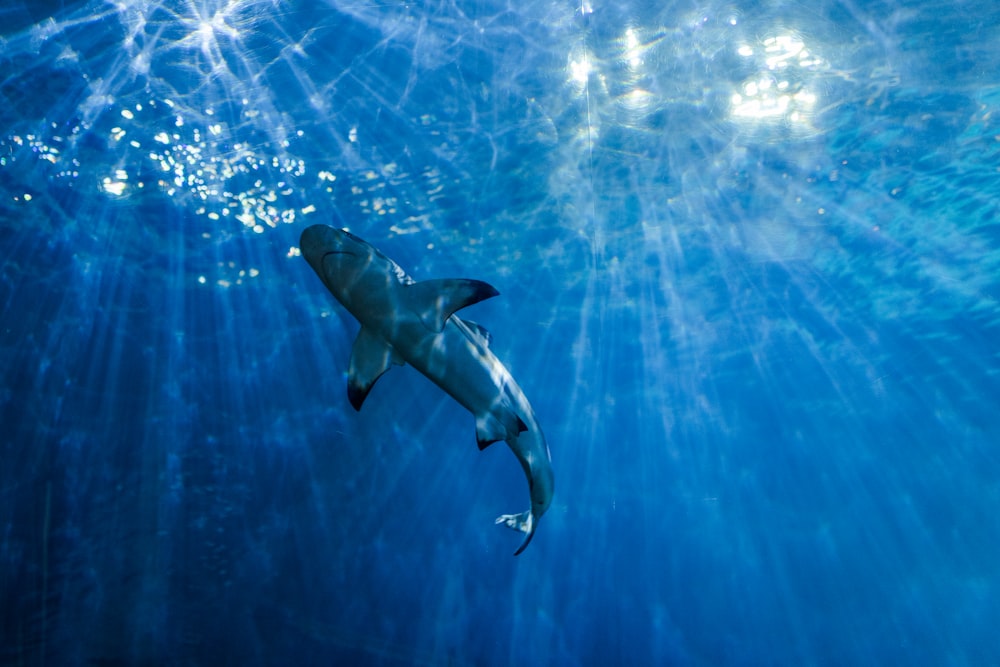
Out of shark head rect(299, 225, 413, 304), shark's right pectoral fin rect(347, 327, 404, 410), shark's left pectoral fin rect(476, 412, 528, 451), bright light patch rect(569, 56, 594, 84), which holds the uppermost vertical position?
bright light patch rect(569, 56, 594, 84)

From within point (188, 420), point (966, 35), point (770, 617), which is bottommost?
point (770, 617)

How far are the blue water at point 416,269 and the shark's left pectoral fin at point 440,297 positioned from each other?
4833 mm

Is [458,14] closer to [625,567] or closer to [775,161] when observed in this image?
[775,161]

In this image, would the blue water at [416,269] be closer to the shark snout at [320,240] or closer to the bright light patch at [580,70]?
the bright light patch at [580,70]

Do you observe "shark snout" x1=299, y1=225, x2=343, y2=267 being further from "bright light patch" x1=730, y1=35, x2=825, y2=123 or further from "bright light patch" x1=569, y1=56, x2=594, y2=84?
"bright light patch" x1=730, y1=35, x2=825, y2=123

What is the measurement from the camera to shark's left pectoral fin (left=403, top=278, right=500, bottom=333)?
5.11m

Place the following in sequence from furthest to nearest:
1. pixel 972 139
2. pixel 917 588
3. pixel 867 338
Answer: pixel 917 588 < pixel 867 338 < pixel 972 139

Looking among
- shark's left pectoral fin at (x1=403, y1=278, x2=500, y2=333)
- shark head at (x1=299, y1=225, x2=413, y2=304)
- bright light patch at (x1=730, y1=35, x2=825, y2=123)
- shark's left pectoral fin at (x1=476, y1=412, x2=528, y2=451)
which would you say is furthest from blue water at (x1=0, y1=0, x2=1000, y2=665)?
shark's left pectoral fin at (x1=476, y1=412, x2=528, y2=451)

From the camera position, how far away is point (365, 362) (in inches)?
226

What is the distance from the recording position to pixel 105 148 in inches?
377

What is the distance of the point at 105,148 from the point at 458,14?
611cm

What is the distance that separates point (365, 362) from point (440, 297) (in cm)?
112

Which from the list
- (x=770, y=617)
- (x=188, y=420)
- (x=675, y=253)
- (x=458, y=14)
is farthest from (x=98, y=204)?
(x=770, y=617)

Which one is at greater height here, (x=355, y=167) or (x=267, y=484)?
(x=355, y=167)
